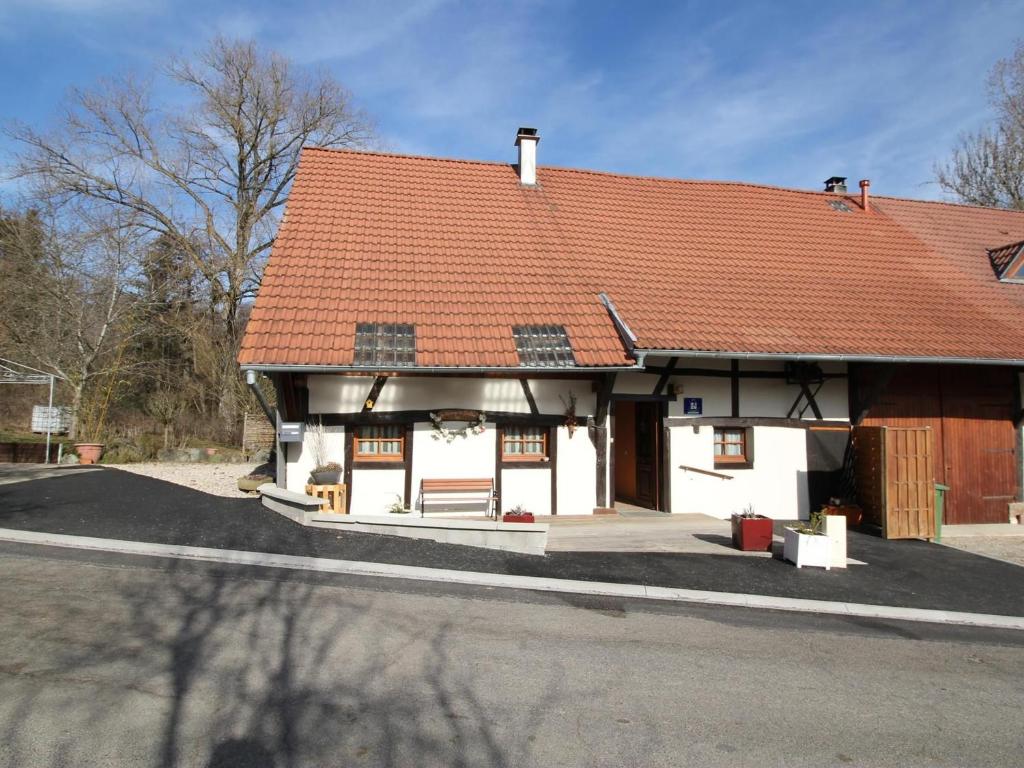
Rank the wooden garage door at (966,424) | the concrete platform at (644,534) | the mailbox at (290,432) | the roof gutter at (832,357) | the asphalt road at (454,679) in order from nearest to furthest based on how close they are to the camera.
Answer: the asphalt road at (454,679), the concrete platform at (644,534), the mailbox at (290,432), the roof gutter at (832,357), the wooden garage door at (966,424)

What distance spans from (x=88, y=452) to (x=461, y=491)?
10483 mm

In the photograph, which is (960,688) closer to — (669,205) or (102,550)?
(102,550)

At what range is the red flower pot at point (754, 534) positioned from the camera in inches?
320

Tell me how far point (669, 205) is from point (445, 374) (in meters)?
7.62

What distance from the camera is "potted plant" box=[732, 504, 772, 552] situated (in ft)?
26.7

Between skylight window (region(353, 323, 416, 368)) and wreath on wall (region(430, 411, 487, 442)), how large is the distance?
3.21 ft

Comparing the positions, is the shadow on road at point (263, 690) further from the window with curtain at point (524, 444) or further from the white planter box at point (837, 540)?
the white planter box at point (837, 540)

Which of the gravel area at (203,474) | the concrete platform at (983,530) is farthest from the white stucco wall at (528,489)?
the concrete platform at (983,530)

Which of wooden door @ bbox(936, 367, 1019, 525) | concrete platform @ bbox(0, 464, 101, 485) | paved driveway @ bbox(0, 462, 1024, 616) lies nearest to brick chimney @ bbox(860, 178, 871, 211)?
wooden door @ bbox(936, 367, 1019, 525)

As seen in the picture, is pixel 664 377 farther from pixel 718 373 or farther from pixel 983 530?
pixel 983 530

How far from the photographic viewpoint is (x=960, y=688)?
4441 mm

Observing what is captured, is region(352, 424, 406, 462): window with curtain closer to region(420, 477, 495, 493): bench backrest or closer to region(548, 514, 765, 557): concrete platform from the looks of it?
region(420, 477, 495, 493): bench backrest

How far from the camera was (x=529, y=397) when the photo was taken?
9.62m

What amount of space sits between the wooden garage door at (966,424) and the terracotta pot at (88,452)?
640 inches
